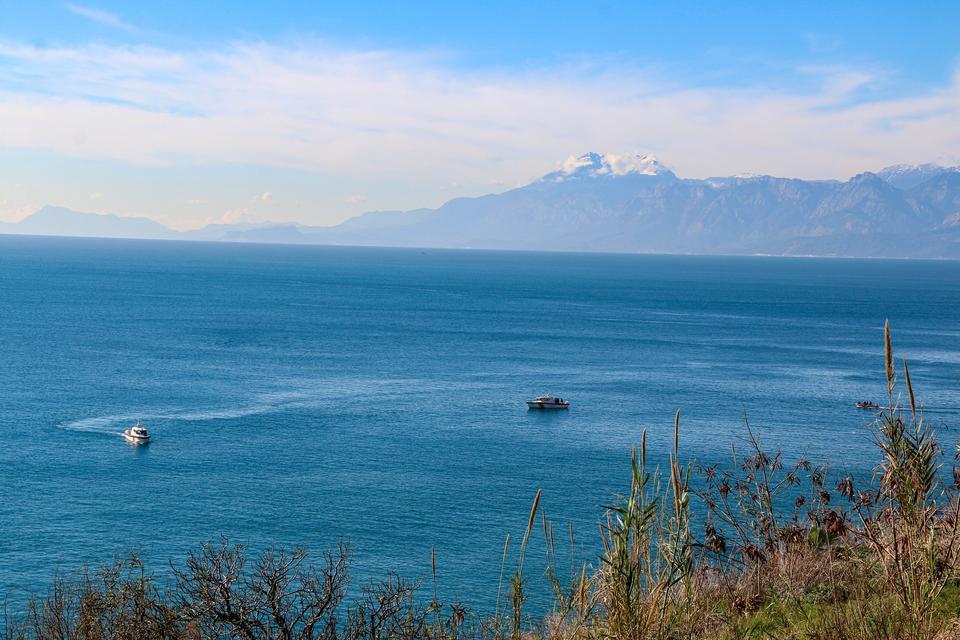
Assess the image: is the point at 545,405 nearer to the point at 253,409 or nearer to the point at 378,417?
the point at 378,417

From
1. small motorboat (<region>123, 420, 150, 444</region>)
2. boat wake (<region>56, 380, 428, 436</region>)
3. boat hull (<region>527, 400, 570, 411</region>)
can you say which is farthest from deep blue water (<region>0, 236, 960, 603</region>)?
boat hull (<region>527, 400, 570, 411</region>)

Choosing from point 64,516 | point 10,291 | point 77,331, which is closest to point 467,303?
point 77,331

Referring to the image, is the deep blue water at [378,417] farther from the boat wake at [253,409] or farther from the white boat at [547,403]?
the white boat at [547,403]

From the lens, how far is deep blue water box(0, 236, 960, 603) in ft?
148

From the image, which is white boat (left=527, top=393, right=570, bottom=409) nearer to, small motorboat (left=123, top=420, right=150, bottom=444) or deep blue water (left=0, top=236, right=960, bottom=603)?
deep blue water (left=0, top=236, right=960, bottom=603)

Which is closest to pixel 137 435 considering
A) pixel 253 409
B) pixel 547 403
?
pixel 253 409

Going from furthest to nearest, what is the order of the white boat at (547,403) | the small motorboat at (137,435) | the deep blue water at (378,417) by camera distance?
the white boat at (547,403) < the small motorboat at (137,435) < the deep blue water at (378,417)

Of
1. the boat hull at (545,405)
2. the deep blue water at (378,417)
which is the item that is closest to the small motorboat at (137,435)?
the deep blue water at (378,417)

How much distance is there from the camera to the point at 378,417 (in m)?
70.1

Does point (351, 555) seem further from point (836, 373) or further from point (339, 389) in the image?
point (836, 373)

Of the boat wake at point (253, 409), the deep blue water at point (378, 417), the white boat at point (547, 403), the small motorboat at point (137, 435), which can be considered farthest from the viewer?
the white boat at point (547, 403)

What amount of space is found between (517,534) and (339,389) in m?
40.2

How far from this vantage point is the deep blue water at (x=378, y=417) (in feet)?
148

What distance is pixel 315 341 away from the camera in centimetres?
11056
